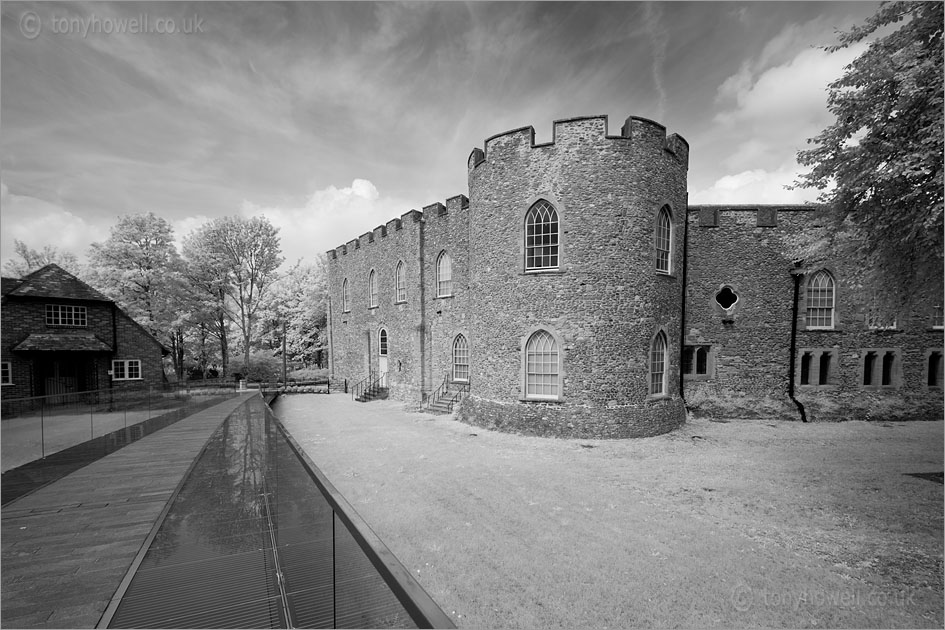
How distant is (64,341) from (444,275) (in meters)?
18.6

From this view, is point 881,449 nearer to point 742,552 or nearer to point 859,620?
point 742,552

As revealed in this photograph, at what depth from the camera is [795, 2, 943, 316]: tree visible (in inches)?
237

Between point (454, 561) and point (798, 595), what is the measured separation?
14.2 ft

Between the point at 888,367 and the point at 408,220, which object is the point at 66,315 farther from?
the point at 888,367

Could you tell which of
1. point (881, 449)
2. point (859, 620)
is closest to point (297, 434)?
point (859, 620)

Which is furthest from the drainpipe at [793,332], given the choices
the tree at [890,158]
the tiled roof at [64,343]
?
the tiled roof at [64,343]

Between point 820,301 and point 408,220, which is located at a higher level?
point 408,220

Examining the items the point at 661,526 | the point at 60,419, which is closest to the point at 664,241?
the point at 661,526

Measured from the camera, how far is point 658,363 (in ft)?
46.0

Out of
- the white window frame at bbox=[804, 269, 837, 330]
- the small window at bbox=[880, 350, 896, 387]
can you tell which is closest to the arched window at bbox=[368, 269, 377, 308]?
the white window frame at bbox=[804, 269, 837, 330]

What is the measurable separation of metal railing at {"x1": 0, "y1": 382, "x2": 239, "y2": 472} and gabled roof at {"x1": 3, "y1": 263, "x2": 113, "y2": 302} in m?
10.9

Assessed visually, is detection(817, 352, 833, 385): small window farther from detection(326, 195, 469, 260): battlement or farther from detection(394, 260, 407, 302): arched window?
detection(394, 260, 407, 302): arched window

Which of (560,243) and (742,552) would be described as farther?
(560,243)

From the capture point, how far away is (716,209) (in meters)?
16.4
